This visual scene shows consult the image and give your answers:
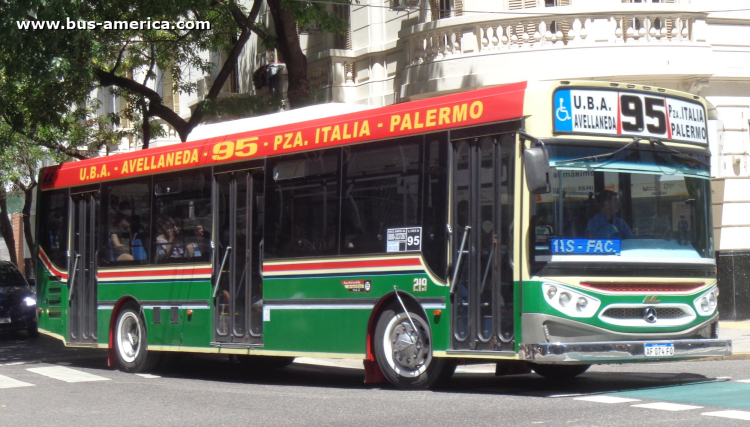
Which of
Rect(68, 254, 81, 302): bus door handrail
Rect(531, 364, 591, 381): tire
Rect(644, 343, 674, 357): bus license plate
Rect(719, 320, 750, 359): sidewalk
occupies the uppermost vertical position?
Rect(68, 254, 81, 302): bus door handrail

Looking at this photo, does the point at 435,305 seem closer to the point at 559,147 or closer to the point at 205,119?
the point at 559,147

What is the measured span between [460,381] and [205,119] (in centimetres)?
1423

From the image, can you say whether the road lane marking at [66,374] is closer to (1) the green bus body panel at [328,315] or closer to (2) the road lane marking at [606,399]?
(1) the green bus body panel at [328,315]

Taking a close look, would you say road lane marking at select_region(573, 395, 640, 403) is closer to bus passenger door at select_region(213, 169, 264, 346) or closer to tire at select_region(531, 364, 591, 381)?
tire at select_region(531, 364, 591, 381)

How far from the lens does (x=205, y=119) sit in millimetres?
24922

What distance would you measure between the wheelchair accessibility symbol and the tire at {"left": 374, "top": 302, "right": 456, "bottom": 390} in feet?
7.88

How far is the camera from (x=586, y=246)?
32.3ft

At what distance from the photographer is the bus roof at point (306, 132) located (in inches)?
407

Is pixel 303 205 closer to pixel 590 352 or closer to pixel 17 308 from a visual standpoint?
pixel 590 352

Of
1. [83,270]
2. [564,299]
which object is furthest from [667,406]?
[83,270]

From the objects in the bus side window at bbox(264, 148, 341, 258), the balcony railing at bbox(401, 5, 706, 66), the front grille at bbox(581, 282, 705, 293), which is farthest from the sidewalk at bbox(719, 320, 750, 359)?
the bus side window at bbox(264, 148, 341, 258)

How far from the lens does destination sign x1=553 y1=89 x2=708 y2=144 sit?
32.6 feet

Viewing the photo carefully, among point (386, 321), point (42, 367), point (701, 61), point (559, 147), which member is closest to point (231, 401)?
point (386, 321)

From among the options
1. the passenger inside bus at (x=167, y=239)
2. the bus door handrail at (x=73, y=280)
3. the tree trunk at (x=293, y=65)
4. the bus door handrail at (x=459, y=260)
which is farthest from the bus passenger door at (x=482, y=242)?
the tree trunk at (x=293, y=65)
